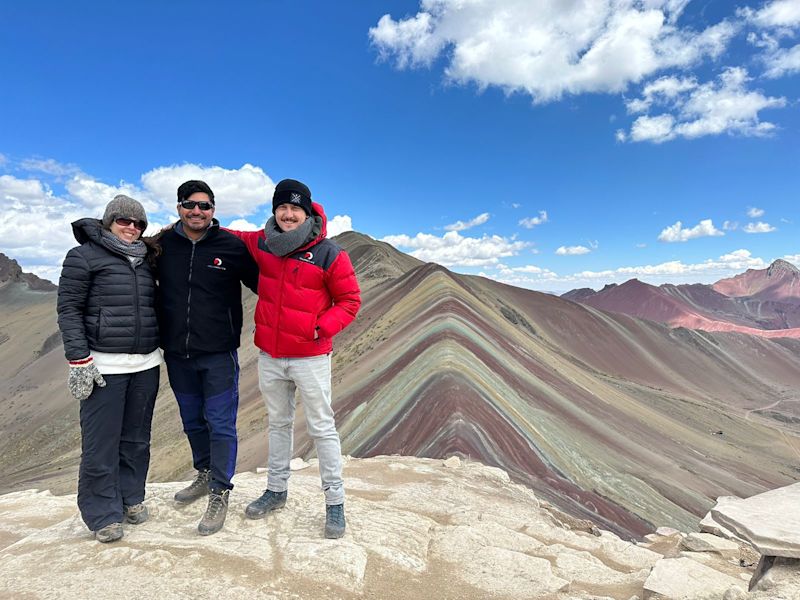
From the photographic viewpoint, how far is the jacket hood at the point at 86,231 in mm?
3141

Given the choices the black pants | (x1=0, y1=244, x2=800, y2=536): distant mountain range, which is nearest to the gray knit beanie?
the black pants

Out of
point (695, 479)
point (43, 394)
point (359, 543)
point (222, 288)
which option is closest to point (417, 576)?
point (359, 543)

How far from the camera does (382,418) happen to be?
903 cm

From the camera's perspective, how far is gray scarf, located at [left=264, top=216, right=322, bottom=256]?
3.29 metres

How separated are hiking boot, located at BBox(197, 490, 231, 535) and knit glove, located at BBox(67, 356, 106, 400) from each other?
1.22 m

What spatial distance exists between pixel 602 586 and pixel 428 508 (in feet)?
5.68

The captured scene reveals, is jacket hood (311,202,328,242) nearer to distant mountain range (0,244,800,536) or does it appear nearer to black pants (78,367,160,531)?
black pants (78,367,160,531)

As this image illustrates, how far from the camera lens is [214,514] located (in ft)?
11.4

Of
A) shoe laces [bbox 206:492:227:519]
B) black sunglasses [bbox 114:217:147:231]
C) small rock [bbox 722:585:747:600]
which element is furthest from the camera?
shoe laces [bbox 206:492:227:519]

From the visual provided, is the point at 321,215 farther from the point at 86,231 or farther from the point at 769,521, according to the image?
the point at 769,521

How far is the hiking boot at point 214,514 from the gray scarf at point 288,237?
77.4 inches

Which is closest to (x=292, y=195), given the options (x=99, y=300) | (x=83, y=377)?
(x=99, y=300)

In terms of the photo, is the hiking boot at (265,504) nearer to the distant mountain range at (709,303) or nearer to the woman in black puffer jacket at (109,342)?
Answer: the woman in black puffer jacket at (109,342)

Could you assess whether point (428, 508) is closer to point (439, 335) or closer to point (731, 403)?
point (439, 335)
